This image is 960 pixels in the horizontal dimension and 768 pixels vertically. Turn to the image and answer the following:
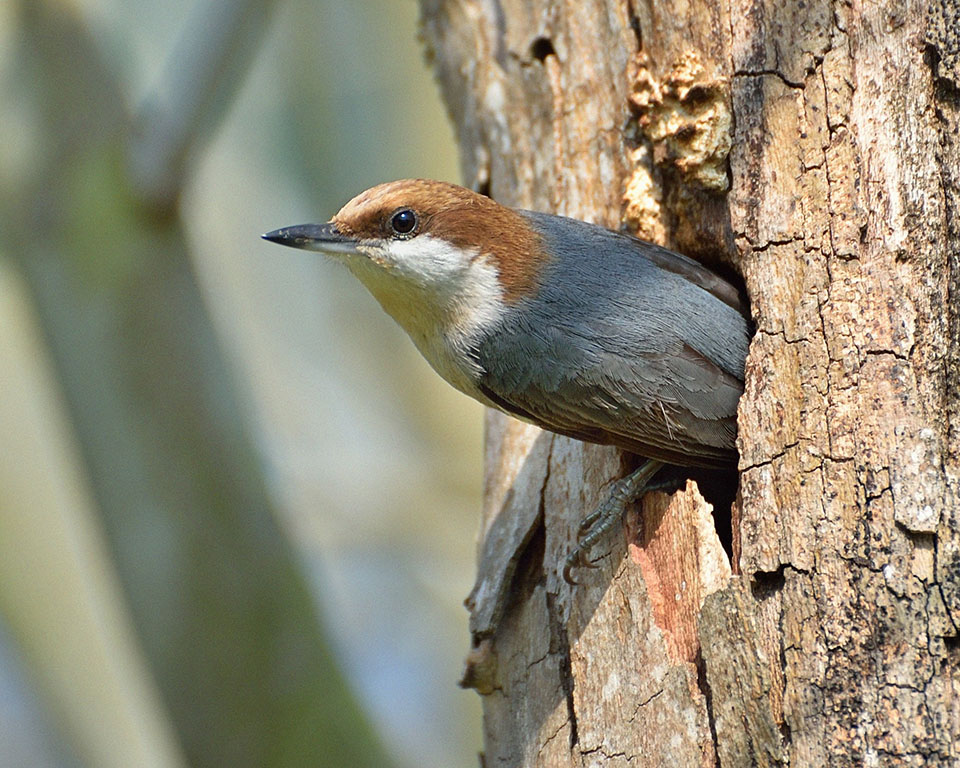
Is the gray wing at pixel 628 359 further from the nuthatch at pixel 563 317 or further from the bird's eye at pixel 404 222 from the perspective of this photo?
the bird's eye at pixel 404 222

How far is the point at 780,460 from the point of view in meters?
2.38

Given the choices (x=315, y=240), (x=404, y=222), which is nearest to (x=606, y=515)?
(x=404, y=222)

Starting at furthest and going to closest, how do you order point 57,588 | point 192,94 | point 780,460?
point 57,588 → point 192,94 → point 780,460

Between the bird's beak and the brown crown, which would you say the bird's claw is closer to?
the brown crown

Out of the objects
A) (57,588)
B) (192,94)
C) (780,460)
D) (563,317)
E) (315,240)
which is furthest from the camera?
(57,588)

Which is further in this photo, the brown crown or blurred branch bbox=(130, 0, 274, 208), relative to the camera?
blurred branch bbox=(130, 0, 274, 208)

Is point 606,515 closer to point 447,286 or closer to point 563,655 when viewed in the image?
point 563,655

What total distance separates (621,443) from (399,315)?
82 cm

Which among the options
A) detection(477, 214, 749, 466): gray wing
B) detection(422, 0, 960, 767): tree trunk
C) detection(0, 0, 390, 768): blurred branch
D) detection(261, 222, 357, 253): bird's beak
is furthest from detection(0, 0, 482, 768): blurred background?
detection(422, 0, 960, 767): tree trunk

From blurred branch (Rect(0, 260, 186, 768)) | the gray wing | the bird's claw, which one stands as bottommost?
blurred branch (Rect(0, 260, 186, 768))

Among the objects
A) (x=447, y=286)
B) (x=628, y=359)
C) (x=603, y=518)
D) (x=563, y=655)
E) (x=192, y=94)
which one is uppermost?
(x=192, y=94)

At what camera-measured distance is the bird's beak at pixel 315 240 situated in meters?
2.95

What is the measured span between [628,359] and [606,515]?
0.43 meters

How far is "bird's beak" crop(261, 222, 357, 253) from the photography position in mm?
2945
